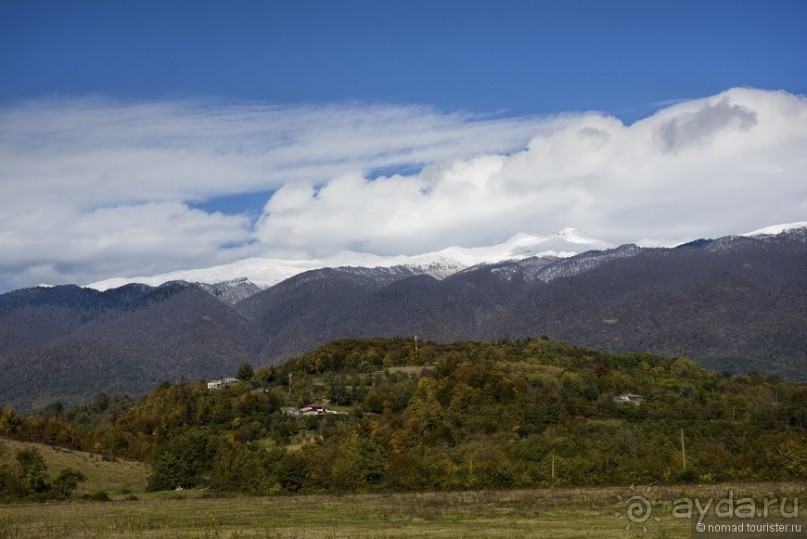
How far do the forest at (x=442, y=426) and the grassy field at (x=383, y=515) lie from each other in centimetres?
768

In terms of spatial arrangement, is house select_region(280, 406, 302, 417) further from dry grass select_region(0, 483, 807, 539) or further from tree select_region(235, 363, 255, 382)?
dry grass select_region(0, 483, 807, 539)

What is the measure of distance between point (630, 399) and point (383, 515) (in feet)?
298

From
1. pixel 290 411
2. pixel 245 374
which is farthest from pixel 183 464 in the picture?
pixel 245 374

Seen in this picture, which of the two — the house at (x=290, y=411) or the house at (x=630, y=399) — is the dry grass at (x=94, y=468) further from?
the house at (x=630, y=399)

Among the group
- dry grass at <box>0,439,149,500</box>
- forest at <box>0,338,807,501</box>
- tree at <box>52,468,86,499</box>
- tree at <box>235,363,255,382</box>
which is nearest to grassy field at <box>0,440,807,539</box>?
tree at <box>52,468,86,499</box>

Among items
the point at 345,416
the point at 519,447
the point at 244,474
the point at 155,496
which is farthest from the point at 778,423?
the point at 155,496

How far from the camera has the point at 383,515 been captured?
47.7 m

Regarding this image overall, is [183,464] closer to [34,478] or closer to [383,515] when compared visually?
[34,478]

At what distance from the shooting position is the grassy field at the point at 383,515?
3909cm

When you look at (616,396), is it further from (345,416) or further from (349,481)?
(349,481)

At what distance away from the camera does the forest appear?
72.6m

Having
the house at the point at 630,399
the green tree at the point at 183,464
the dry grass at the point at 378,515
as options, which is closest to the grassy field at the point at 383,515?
the dry grass at the point at 378,515

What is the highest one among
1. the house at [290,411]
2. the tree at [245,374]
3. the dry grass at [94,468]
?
the tree at [245,374]

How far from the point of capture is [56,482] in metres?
74.7
